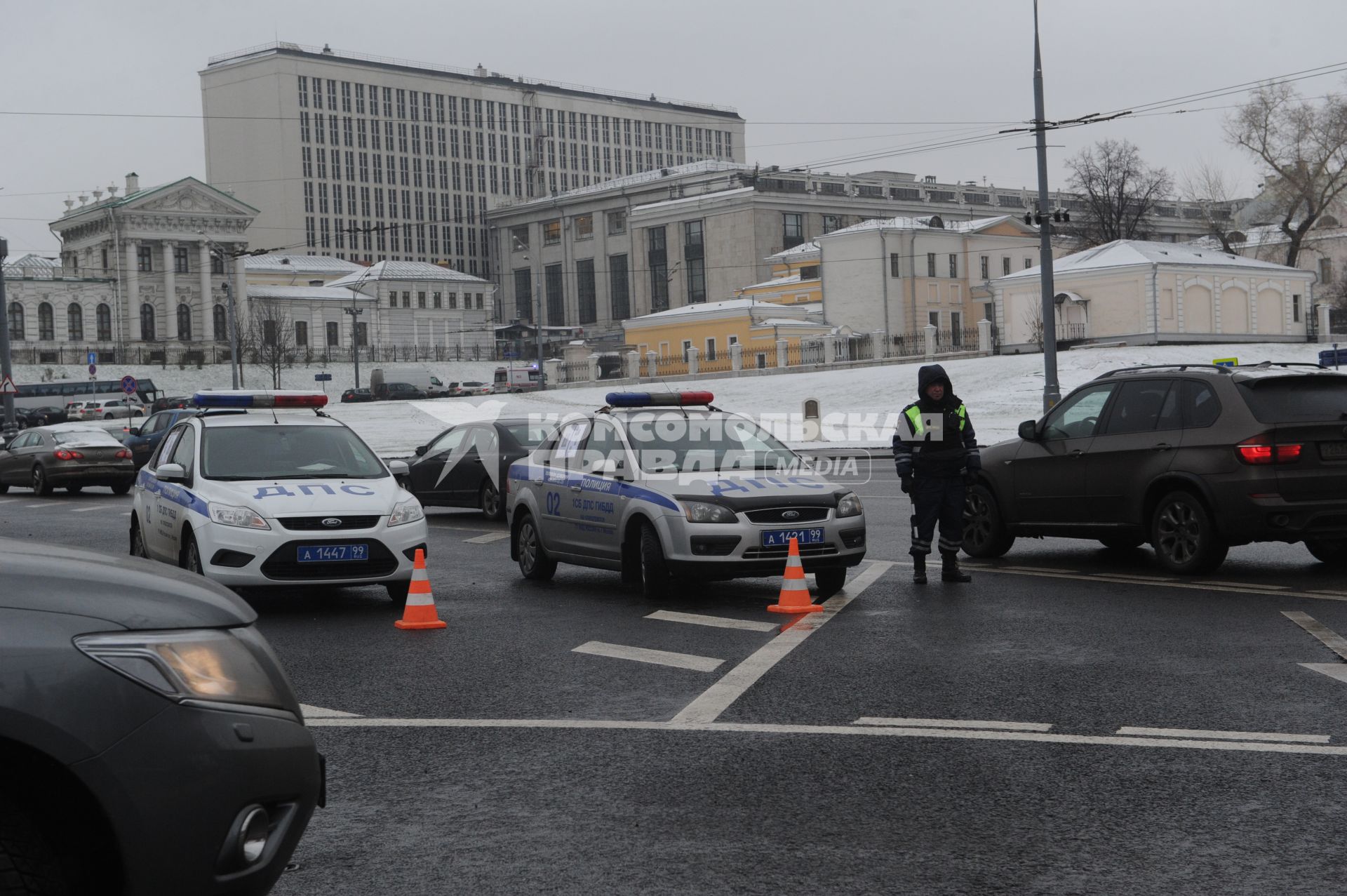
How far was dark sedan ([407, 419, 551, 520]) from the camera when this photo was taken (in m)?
20.0

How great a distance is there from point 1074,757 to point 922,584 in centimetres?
599

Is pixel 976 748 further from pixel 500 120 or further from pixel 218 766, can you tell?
pixel 500 120

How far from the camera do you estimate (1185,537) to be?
12039 mm

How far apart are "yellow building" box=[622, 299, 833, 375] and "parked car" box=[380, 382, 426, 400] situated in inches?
517

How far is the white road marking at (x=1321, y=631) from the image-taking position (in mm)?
8656

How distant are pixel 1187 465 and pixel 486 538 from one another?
8909 millimetres

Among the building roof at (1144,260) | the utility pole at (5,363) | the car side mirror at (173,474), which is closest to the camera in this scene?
the car side mirror at (173,474)

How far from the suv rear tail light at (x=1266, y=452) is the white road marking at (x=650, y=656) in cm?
501

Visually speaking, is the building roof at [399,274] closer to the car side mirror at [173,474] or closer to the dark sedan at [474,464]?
the dark sedan at [474,464]

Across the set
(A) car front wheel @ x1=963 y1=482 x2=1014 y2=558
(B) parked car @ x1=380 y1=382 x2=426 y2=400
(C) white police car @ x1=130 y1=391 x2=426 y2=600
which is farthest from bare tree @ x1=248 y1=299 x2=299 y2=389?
(A) car front wheel @ x1=963 y1=482 x2=1014 y2=558

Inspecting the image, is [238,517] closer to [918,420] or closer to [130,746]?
[918,420]

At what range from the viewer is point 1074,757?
623 centimetres

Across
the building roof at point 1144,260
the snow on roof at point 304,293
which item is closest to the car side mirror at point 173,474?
the building roof at point 1144,260

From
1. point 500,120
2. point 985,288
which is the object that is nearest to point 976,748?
point 985,288
